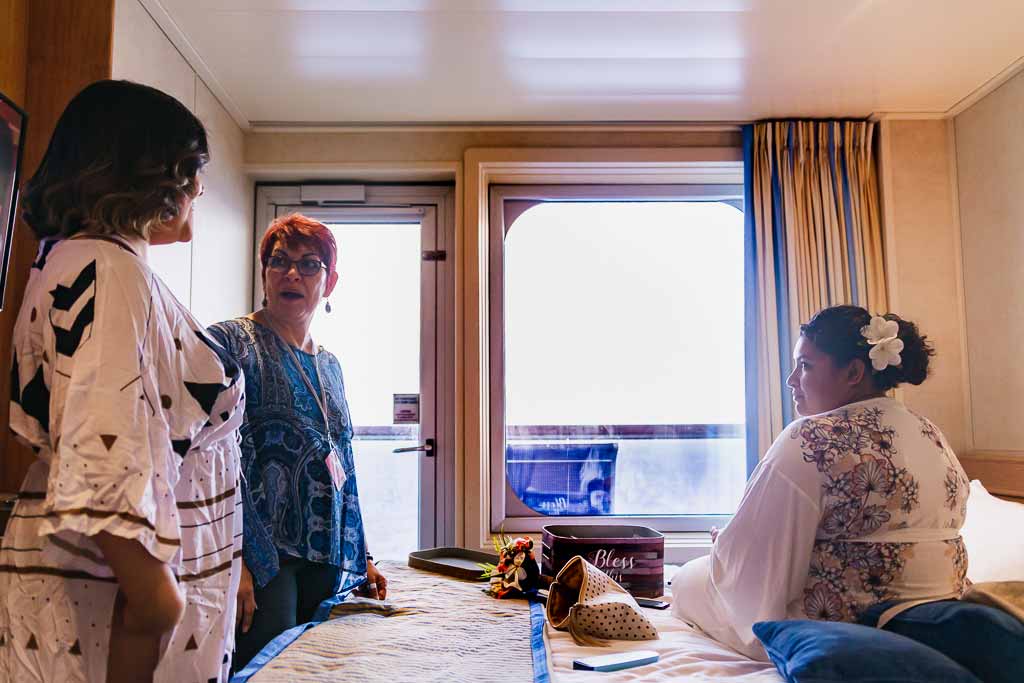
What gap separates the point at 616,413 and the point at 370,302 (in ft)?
4.03

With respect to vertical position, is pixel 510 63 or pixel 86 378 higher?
pixel 510 63

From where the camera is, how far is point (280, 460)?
195 cm

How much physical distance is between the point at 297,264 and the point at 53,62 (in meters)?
0.84

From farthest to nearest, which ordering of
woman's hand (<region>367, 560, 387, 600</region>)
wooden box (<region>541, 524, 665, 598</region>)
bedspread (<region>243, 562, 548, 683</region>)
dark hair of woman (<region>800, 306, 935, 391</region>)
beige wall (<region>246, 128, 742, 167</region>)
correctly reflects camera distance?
beige wall (<region>246, 128, 742, 167</region>)
wooden box (<region>541, 524, 665, 598</region>)
woman's hand (<region>367, 560, 387, 600</region>)
dark hair of woman (<region>800, 306, 935, 391</region>)
bedspread (<region>243, 562, 548, 683</region>)

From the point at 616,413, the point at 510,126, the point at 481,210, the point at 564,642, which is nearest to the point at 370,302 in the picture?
the point at 481,210

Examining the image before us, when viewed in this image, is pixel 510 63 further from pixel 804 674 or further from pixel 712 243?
pixel 804 674

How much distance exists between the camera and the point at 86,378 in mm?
924

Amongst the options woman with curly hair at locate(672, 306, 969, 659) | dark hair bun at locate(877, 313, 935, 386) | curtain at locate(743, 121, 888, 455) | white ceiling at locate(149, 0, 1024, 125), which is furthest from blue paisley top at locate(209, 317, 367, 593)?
curtain at locate(743, 121, 888, 455)

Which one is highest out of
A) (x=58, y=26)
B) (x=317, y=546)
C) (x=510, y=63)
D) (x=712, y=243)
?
(x=510, y=63)

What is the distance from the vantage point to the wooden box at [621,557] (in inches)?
91.1

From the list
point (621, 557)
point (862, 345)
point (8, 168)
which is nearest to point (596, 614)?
point (621, 557)

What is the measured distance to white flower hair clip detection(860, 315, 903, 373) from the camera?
1.87 metres

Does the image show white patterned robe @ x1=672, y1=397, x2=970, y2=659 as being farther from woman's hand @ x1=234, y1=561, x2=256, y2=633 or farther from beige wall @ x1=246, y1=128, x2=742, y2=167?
beige wall @ x1=246, y1=128, x2=742, y2=167

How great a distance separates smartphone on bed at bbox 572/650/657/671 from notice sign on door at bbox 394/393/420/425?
193cm
